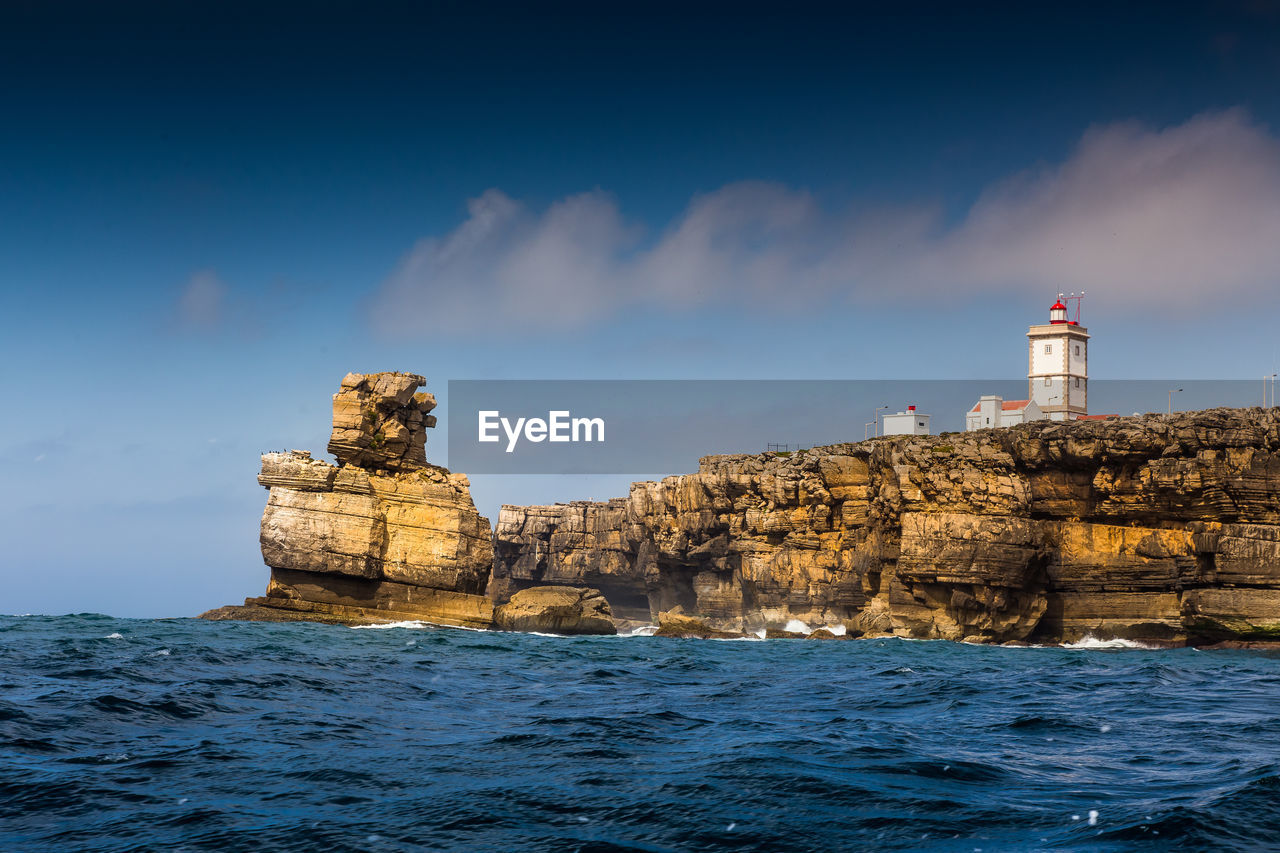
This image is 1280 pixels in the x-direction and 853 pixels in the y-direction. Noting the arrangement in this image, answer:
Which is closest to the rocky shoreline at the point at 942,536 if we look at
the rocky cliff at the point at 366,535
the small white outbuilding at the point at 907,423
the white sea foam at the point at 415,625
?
the rocky cliff at the point at 366,535

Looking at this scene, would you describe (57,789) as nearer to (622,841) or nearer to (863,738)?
(622,841)

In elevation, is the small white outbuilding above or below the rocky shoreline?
above

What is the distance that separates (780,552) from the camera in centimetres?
8338


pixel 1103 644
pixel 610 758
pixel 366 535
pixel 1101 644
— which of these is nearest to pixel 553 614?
pixel 366 535

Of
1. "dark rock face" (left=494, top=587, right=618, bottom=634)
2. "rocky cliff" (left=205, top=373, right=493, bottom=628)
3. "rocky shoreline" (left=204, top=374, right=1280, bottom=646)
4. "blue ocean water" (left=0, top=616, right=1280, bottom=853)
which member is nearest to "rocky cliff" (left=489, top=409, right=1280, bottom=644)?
"rocky shoreline" (left=204, top=374, right=1280, bottom=646)

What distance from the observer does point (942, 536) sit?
6462 cm

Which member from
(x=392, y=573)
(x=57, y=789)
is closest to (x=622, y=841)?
(x=57, y=789)

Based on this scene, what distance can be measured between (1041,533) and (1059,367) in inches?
1445

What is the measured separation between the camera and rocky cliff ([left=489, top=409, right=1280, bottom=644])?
58.9 meters

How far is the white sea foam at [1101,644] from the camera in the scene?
59.9 m

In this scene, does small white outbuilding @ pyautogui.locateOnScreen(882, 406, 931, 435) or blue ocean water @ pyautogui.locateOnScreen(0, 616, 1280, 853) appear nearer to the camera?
blue ocean water @ pyautogui.locateOnScreen(0, 616, 1280, 853)

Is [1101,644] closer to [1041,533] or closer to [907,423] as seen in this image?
[1041,533]

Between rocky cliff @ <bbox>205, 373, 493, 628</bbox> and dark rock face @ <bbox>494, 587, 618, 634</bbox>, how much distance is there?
3.20 m

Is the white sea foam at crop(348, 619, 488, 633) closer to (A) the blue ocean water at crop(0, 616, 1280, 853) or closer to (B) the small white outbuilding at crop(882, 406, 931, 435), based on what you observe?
(A) the blue ocean water at crop(0, 616, 1280, 853)
